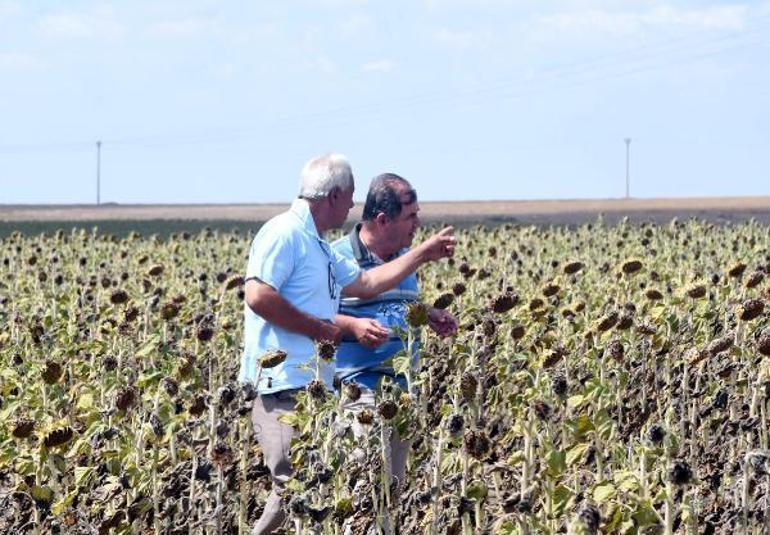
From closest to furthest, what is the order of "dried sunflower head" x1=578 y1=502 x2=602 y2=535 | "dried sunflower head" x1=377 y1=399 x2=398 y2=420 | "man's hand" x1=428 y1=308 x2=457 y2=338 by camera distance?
"dried sunflower head" x1=578 y1=502 x2=602 y2=535, "dried sunflower head" x1=377 y1=399 x2=398 y2=420, "man's hand" x1=428 y1=308 x2=457 y2=338

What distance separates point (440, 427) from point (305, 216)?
4.21ft

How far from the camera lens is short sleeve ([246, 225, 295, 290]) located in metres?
5.89

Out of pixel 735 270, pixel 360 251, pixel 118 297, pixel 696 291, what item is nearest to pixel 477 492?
pixel 360 251

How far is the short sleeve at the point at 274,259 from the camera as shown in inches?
232

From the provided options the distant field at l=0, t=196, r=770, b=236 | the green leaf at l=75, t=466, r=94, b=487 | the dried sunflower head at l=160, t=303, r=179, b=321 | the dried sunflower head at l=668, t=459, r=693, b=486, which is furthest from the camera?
the distant field at l=0, t=196, r=770, b=236

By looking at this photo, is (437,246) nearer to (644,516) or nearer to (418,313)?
(418,313)

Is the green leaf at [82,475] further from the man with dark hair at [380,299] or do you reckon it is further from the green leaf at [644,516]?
the green leaf at [644,516]

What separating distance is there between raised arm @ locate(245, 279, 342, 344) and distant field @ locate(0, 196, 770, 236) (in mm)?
26704

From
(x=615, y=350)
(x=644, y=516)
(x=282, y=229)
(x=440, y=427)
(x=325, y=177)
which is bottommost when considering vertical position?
(x=644, y=516)

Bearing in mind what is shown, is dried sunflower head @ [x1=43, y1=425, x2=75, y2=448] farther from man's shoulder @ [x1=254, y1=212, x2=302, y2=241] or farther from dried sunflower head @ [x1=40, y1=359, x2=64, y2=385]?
man's shoulder @ [x1=254, y1=212, x2=302, y2=241]

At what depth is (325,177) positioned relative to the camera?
605 centimetres

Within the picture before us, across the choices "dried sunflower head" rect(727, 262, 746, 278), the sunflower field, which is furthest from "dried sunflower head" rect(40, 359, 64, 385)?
"dried sunflower head" rect(727, 262, 746, 278)

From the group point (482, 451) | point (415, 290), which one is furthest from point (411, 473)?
point (482, 451)

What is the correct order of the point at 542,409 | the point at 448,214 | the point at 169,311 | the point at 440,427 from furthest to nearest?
the point at 448,214
the point at 169,311
the point at 440,427
the point at 542,409
